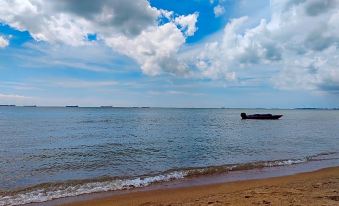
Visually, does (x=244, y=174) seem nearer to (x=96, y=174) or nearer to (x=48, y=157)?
(x=96, y=174)

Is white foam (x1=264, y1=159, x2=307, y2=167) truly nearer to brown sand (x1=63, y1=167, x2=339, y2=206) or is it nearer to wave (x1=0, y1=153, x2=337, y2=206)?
wave (x1=0, y1=153, x2=337, y2=206)

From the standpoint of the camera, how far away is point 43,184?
1427 cm

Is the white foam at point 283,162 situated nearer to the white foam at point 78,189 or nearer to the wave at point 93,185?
the wave at point 93,185

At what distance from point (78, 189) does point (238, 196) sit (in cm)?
714

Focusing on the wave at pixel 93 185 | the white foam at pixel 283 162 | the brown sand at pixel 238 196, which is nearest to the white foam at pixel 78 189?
the wave at pixel 93 185

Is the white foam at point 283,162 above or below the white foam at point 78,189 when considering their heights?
above

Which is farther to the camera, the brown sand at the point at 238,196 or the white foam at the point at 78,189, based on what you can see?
the white foam at the point at 78,189

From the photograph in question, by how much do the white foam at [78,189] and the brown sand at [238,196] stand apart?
1471 millimetres

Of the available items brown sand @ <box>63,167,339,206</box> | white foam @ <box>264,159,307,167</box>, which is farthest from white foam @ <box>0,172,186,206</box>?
white foam @ <box>264,159,307,167</box>

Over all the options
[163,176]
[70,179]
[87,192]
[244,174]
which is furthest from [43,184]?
[244,174]

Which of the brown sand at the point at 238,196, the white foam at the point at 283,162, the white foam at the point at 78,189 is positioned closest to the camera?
the brown sand at the point at 238,196

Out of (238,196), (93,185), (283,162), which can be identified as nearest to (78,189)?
(93,185)

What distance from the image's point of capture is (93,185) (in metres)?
14.2

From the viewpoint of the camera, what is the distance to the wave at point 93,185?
40.0 feet
